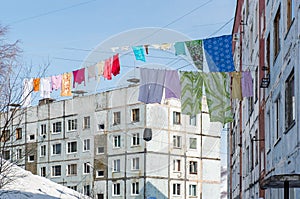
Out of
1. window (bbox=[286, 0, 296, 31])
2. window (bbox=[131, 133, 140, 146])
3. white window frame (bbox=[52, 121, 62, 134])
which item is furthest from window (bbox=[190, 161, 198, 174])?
window (bbox=[286, 0, 296, 31])

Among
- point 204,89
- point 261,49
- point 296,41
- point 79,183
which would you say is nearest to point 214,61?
point 204,89

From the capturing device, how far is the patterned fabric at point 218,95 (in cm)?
2386

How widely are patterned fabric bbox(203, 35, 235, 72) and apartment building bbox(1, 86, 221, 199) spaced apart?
1081 inches

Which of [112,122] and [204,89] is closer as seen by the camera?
[204,89]

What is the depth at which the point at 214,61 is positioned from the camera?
78.1ft

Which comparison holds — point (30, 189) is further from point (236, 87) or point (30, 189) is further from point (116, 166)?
point (116, 166)

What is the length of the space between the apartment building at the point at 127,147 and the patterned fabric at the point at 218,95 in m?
27.0

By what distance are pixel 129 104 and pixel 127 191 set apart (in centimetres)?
680

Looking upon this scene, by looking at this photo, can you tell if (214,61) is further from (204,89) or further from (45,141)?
(45,141)

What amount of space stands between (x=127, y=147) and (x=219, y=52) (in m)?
32.0

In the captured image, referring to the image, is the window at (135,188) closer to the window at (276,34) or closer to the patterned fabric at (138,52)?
the patterned fabric at (138,52)

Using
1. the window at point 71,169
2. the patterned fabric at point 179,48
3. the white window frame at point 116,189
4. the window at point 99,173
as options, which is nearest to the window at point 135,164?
the white window frame at point 116,189

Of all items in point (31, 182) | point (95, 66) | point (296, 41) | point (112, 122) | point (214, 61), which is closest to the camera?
point (296, 41)

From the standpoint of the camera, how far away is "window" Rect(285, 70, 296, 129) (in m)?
17.8
